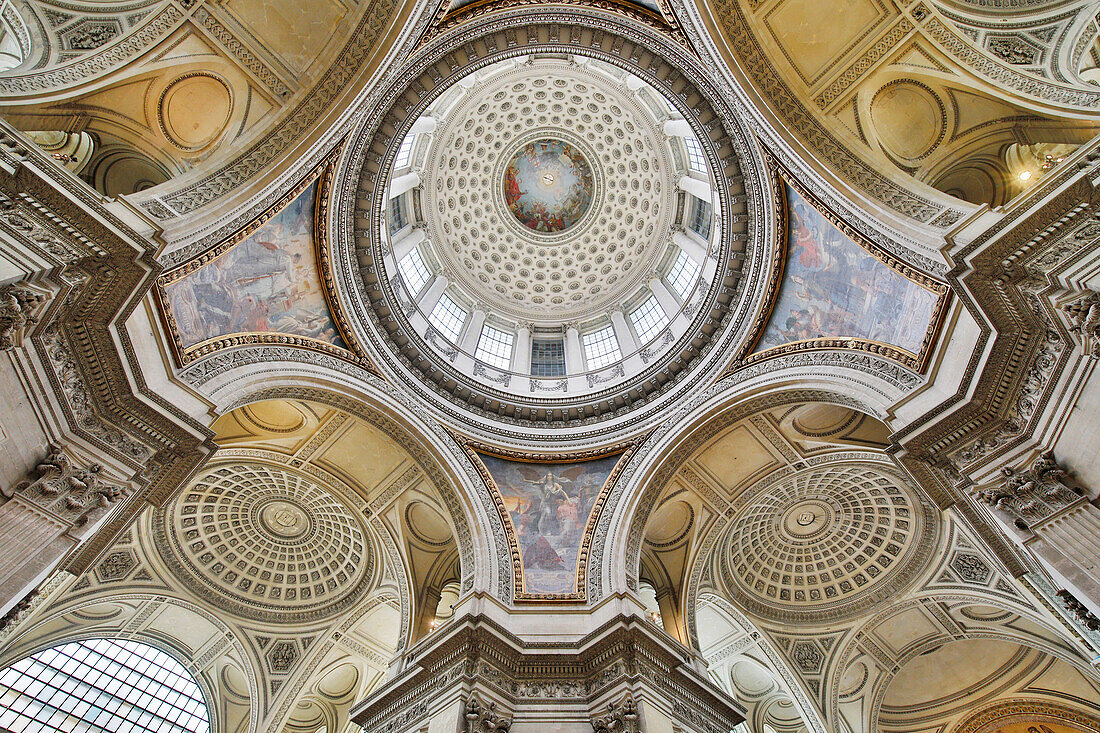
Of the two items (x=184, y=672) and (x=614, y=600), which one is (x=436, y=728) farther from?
(x=184, y=672)

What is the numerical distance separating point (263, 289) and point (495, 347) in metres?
10.9

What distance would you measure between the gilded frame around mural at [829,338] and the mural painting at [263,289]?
1074 centimetres

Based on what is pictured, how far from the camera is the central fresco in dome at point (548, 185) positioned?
2673 centimetres

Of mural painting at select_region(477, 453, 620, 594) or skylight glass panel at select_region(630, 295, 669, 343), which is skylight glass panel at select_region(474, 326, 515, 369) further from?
mural painting at select_region(477, 453, 620, 594)

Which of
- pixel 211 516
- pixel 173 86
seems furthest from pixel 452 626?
pixel 173 86

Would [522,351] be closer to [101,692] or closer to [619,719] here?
[619,719]

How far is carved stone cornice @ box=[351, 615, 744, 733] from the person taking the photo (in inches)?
425

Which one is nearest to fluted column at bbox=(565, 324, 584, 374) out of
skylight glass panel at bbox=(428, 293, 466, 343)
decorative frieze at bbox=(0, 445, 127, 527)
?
skylight glass panel at bbox=(428, 293, 466, 343)

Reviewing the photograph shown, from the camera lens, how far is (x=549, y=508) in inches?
624

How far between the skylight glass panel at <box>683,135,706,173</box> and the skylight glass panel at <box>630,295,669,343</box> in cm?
529

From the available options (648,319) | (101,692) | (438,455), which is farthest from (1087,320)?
(101,692)

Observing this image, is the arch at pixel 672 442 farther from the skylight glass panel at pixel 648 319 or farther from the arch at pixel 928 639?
the arch at pixel 928 639

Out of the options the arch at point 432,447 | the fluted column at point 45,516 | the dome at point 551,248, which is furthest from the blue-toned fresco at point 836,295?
the fluted column at point 45,516

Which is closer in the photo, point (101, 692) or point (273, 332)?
point (273, 332)
